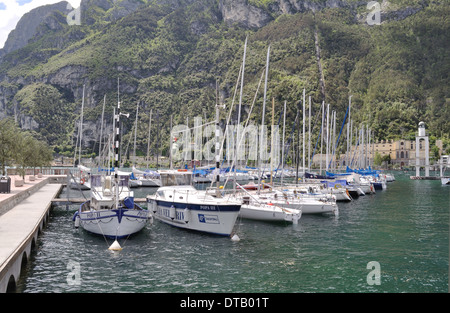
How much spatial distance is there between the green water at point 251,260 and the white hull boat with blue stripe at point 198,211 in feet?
2.60

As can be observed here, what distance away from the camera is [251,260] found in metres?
21.6

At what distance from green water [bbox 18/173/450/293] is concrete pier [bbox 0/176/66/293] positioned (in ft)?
2.73

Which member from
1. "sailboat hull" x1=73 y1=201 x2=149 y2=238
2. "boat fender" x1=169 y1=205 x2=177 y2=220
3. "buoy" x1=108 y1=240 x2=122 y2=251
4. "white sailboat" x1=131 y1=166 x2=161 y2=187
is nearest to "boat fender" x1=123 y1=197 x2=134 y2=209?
"sailboat hull" x1=73 y1=201 x2=149 y2=238

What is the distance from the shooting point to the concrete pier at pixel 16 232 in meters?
15.6

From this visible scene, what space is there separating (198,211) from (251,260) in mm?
7668

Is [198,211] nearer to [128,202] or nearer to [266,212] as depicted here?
[128,202]

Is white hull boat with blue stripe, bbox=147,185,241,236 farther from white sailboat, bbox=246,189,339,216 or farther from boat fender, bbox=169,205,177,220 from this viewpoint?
white sailboat, bbox=246,189,339,216

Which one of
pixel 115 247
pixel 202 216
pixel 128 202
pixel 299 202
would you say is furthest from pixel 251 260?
pixel 299 202

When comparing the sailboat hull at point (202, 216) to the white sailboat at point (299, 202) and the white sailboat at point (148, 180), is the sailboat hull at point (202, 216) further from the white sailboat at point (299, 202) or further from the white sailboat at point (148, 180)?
the white sailboat at point (148, 180)

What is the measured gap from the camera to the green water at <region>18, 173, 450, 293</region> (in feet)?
57.4

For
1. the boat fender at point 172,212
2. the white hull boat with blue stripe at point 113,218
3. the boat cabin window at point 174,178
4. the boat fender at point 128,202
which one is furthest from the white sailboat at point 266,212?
the boat cabin window at point 174,178

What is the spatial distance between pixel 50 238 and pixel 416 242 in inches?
1053
